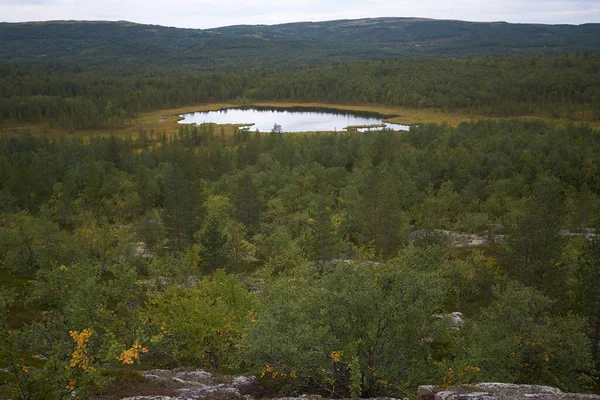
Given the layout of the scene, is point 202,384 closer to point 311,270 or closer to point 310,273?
point 311,270

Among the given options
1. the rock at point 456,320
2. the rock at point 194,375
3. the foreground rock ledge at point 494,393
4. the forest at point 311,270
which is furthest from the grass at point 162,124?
the rock at point 194,375

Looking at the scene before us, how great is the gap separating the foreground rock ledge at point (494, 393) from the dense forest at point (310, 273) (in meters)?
1.72

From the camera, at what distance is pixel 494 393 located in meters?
15.3

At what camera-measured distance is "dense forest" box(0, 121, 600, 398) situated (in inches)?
680

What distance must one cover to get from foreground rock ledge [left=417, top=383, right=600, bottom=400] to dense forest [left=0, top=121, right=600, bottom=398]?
1720mm

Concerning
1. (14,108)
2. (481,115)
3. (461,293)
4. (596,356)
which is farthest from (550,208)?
(14,108)

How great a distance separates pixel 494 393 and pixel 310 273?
2212 cm

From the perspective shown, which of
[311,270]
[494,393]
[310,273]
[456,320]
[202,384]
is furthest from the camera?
[310,273]

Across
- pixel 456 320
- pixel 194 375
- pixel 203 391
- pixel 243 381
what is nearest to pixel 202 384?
pixel 203 391

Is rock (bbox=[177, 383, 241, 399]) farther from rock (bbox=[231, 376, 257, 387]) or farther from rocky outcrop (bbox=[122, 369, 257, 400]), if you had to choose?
rock (bbox=[231, 376, 257, 387])

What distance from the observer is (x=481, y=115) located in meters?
182

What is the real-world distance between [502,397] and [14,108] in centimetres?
20736

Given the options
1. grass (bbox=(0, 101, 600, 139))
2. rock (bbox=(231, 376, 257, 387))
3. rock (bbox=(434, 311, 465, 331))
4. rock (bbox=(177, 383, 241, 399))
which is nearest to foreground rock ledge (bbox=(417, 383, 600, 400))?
rock (bbox=(231, 376, 257, 387))

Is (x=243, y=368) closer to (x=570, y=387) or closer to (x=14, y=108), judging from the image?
(x=570, y=387)
